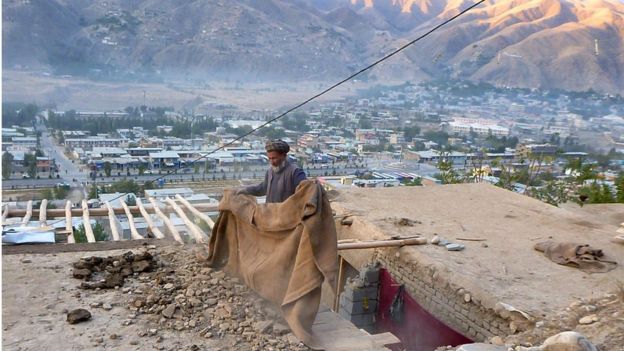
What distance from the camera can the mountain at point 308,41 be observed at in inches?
942

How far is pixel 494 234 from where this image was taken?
663 cm

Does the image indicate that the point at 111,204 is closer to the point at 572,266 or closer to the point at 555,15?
the point at 572,266

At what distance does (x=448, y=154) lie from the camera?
15555 mm

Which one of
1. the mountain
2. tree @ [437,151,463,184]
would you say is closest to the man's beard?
tree @ [437,151,463,184]

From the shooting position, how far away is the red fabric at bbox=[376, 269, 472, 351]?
516cm

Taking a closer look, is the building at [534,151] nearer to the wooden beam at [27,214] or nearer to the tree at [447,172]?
the tree at [447,172]

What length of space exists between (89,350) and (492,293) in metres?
3.29

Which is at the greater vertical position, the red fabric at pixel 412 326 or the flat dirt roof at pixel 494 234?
the flat dirt roof at pixel 494 234

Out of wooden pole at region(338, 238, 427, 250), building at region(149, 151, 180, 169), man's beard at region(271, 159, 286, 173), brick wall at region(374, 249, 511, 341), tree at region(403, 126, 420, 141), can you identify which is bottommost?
brick wall at region(374, 249, 511, 341)

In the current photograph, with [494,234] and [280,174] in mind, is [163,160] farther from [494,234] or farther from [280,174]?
[280,174]

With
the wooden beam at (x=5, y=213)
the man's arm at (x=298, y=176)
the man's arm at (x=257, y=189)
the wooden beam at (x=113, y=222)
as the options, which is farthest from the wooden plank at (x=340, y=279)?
the wooden beam at (x=5, y=213)

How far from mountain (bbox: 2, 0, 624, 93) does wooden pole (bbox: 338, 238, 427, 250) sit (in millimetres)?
19219

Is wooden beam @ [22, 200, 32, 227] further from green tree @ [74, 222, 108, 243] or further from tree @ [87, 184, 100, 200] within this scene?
tree @ [87, 184, 100, 200]

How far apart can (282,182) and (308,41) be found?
31725 millimetres
